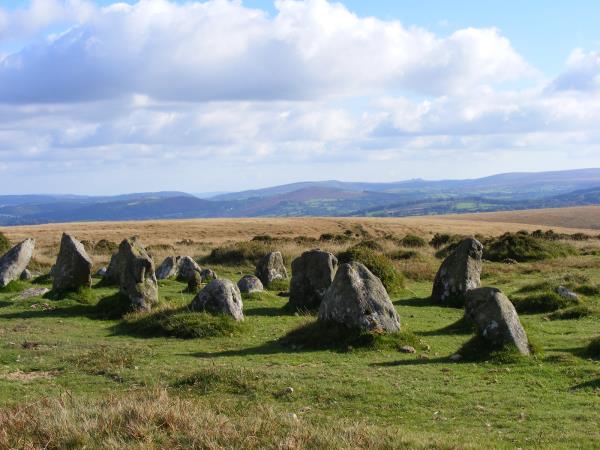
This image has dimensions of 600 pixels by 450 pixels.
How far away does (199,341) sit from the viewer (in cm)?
1975

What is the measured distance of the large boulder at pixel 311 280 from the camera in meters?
25.1

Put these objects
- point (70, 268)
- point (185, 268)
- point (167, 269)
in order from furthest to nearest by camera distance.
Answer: point (167, 269) → point (185, 268) → point (70, 268)

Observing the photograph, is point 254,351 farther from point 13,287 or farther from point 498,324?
point 13,287

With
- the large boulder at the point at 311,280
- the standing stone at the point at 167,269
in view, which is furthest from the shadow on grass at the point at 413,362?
the standing stone at the point at 167,269

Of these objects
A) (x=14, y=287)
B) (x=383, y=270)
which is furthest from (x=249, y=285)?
(x=14, y=287)

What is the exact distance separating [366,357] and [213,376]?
4.88 meters

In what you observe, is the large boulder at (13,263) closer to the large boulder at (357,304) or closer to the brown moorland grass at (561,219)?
the large boulder at (357,304)

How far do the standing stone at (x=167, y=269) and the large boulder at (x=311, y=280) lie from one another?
Answer: 11575 millimetres

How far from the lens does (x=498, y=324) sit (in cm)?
1689

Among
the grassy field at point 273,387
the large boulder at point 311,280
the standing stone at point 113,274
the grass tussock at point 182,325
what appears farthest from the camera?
the standing stone at point 113,274

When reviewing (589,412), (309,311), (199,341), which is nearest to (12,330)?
(199,341)

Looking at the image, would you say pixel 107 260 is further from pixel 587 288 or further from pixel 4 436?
pixel 4 436

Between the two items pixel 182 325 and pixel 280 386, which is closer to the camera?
pixel 280 386

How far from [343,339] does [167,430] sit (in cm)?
909
